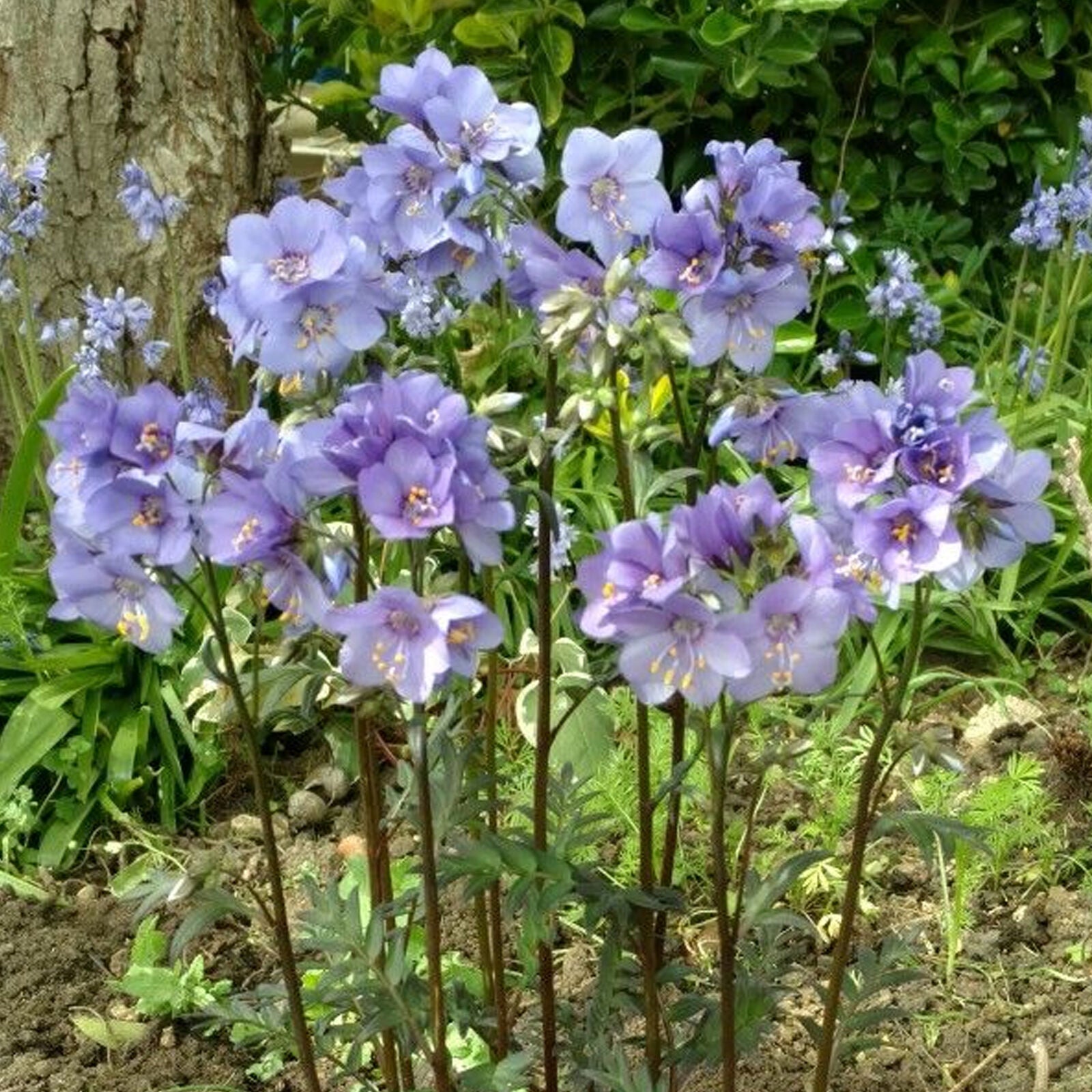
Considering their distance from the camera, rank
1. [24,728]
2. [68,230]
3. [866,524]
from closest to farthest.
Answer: [866,524] < [24,728] < [68,230]

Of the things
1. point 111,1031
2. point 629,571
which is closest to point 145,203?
point 111,1031

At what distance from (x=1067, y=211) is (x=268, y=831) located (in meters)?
2.52

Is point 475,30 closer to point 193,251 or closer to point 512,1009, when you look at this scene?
point 193,251

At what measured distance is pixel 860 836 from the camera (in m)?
1.68

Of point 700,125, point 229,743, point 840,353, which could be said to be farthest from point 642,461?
point 700,125

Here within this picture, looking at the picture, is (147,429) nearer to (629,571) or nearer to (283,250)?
(283,250)

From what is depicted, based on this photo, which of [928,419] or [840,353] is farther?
[840,353]

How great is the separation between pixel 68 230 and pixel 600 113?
51.3 inches

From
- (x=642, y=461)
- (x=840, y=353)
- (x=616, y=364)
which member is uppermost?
(x=616, y=364)

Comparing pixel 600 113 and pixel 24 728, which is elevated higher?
pixel 600 113

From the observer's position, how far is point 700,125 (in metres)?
4.36

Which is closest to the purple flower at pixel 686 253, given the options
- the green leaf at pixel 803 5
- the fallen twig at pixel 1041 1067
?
the fallen twig at pixel 1041 1067

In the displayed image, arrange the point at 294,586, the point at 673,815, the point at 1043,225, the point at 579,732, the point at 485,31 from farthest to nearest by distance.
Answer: the point at 485,31 → the point at 1043,225 → the point at 579,732 → the point at 673,815 → the point at 294,586

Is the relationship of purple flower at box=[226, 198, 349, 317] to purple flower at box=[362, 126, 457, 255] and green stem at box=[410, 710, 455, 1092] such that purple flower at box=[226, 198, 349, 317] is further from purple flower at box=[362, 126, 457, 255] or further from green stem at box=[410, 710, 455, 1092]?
green stem at box=[410, 710, 455, 1092]
